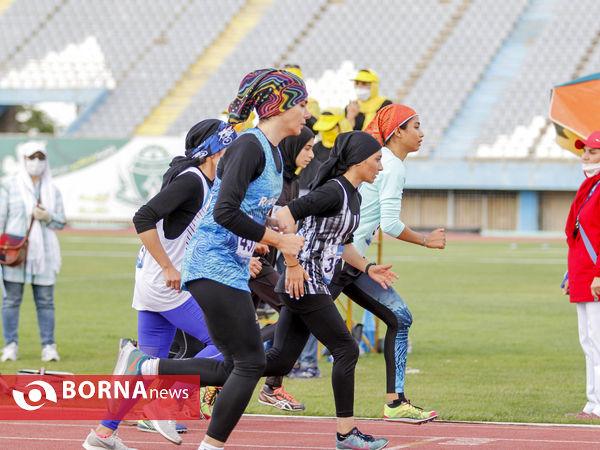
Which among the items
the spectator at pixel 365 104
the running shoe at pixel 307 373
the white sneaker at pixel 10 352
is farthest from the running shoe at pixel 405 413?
the white sneaker at pixel 10 352

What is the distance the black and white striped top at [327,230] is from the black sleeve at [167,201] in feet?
2.11

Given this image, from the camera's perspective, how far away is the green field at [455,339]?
7.69m

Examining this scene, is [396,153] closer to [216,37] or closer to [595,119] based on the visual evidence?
[595,119]

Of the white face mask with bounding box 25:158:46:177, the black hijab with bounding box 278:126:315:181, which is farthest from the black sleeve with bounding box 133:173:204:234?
the white face mask with bounding box 25:158:46:177

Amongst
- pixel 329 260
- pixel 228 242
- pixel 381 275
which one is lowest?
pixel 381 275

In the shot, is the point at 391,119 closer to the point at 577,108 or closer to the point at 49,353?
the point at 577,108

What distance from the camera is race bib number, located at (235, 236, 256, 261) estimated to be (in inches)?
189

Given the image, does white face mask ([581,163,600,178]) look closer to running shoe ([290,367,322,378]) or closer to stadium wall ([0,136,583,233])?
running shoe ([290,367,322,378])

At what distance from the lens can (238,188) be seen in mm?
4570

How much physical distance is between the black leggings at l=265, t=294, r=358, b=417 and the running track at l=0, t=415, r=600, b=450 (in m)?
0.43

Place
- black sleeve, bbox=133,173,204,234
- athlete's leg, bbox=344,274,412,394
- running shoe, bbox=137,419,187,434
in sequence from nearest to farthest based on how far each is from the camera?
black sleeve, bbox=133,173,204,234 → running shoe, bbox=137,419,187,434 → athlete's leg, bbox=344,274,412,394

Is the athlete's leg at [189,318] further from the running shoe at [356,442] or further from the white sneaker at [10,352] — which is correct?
the white sneaker at [10,352]

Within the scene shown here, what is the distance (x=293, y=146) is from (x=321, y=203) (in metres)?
1.90

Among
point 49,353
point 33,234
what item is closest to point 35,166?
point 33,234
